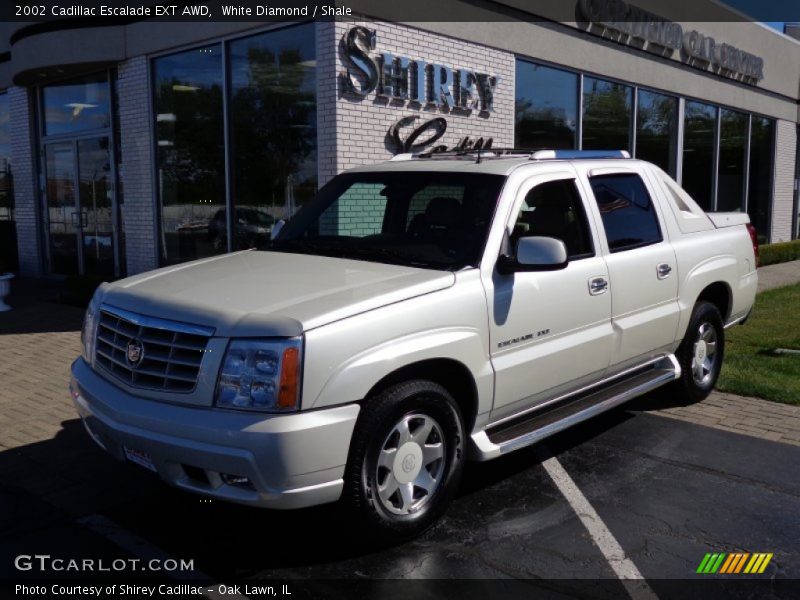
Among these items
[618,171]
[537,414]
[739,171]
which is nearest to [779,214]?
[739,171]

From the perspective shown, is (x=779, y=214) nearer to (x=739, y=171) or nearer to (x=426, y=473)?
(x=739, y=171)

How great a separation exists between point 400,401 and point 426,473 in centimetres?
52

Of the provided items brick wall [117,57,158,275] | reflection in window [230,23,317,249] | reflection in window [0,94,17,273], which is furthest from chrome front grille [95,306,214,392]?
reflection in window [0,94,17,273]

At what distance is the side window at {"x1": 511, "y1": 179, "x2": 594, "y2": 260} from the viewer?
16.9 feet

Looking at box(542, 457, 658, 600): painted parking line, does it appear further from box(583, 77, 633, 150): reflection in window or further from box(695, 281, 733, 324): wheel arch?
box(583, 77, 633, 150): reflection in window

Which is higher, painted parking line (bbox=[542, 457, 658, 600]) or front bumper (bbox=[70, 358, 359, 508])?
front bumper (bbox=[70, 358, 359, 508])

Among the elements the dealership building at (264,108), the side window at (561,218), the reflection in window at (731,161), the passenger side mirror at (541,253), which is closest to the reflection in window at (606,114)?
the dealership building at (264,108)

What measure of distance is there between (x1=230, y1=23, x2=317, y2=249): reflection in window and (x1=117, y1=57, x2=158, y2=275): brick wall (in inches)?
70.6

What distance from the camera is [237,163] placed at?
1127 centimetres

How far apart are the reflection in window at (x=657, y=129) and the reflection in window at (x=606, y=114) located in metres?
0.47

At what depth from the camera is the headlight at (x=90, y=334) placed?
14.5 ft

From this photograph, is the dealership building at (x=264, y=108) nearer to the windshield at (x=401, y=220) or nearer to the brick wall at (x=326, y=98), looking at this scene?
the brick wall at (x=326, y=98)

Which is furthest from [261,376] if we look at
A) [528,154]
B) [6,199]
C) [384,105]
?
[6,199]

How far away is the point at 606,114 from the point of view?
14.9m
